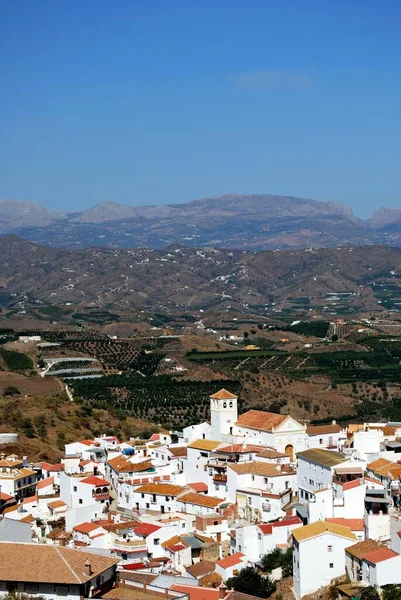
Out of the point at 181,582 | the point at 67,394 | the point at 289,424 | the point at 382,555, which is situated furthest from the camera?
the point at 67,394

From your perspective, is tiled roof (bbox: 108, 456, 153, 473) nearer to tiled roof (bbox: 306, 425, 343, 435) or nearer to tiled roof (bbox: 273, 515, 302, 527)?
tiled roof (bbox: 306, 425, 343, 435)

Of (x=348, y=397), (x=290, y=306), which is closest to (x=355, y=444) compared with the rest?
(x=348, y=397)

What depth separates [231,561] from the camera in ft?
94.0

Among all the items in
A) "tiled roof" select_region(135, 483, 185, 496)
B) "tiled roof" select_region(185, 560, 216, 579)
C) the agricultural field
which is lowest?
the agricultural field

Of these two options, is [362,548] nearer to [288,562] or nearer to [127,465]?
[288,562]

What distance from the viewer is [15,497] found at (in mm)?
36438

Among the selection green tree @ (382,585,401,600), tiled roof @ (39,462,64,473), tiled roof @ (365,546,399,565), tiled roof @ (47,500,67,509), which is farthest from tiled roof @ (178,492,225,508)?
green tree @ (382,585,401,600)

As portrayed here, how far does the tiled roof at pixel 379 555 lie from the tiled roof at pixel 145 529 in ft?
25.0

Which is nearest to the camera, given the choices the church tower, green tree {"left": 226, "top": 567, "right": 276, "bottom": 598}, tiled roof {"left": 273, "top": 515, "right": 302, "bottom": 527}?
green tree {"left": 226, "top": 567, "right": 276, "bottom": 598}

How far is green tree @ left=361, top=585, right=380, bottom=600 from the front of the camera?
23.8 metres

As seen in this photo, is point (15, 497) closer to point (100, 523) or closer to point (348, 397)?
point (100, 523)

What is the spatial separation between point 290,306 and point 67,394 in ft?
394

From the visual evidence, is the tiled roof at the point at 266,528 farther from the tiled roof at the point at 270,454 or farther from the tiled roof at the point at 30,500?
the tiled roof at the point at 30,500

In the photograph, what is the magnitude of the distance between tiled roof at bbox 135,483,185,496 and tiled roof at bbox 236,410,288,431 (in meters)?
3.80
